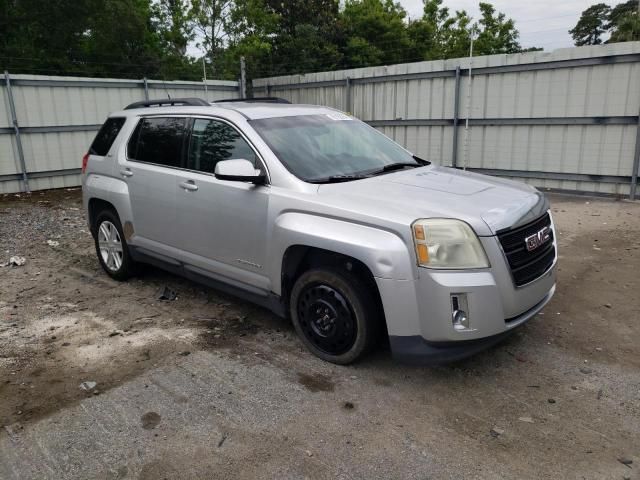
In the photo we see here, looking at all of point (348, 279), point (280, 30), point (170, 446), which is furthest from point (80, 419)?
point (280, 30)

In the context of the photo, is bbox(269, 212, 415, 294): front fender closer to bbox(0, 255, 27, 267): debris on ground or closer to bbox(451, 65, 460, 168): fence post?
bbox(0, 255, 27, 267): debris on ground

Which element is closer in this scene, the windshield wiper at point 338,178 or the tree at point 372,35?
the windshield wiper at point 338,178

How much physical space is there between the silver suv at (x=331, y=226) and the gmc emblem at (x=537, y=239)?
0.04ft

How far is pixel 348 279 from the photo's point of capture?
3.54 m

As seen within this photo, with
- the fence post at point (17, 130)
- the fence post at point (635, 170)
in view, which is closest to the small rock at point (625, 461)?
the fence post at point (635, 170)

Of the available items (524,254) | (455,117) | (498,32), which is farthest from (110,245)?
(498,32)

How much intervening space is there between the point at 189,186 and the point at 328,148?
1.24 meters

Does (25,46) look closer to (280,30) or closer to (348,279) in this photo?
(280,30)

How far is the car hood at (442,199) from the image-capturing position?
10.8ft

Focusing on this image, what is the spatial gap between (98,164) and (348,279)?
3569 mm

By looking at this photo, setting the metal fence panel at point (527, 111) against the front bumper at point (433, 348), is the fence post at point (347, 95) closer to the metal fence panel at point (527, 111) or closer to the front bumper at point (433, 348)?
the metal fence panel at point (527, 111)

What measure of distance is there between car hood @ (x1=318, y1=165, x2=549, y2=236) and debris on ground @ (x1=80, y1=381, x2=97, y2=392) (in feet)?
6.70

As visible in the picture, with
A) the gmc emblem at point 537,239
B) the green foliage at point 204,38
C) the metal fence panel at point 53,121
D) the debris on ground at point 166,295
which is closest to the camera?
the gmc emblem at point 537,239

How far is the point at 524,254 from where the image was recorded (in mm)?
3461
